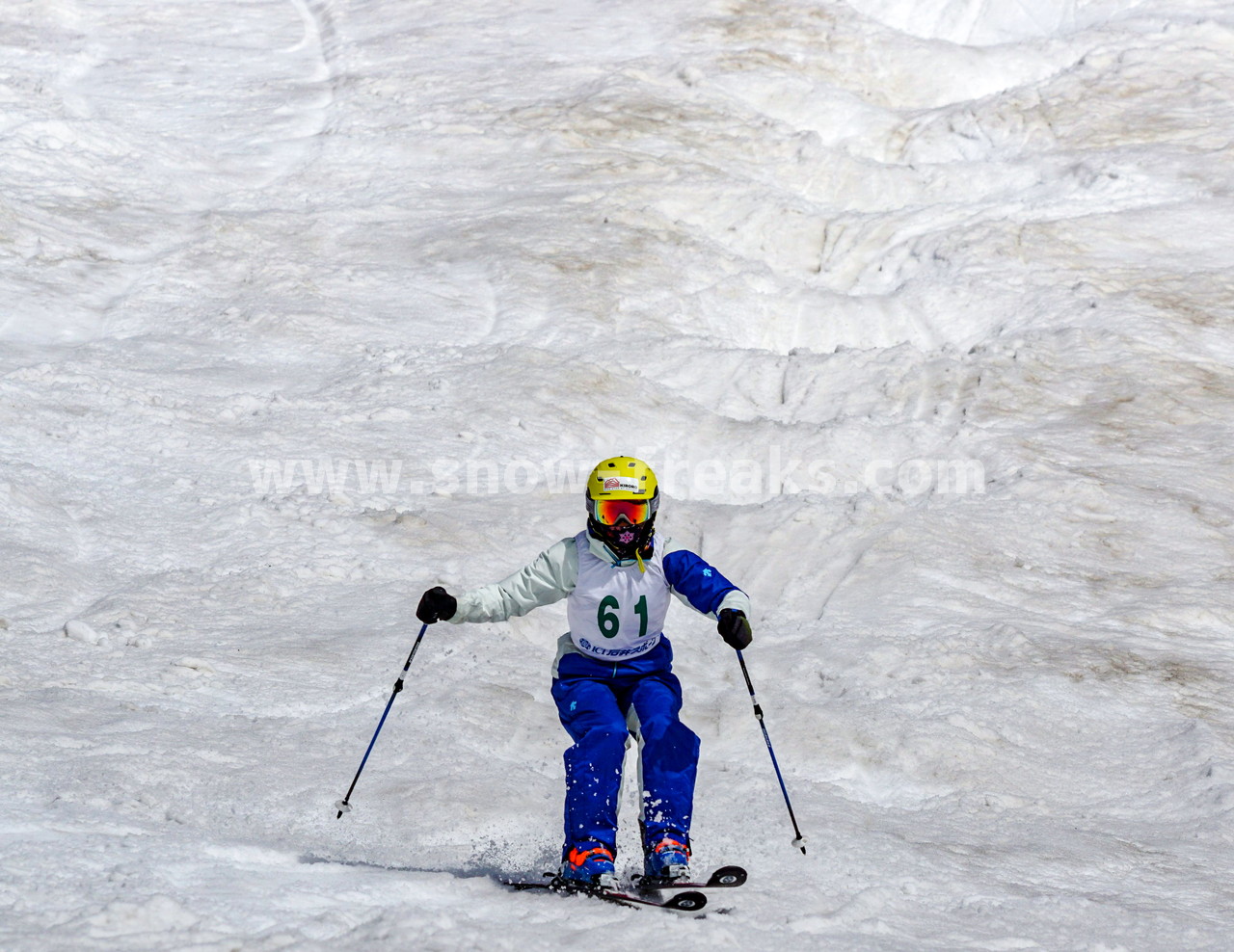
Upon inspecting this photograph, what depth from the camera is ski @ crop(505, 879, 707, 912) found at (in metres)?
5.44

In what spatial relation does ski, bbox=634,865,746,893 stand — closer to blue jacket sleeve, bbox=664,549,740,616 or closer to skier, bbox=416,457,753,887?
skier, bbox=416,457,753,887

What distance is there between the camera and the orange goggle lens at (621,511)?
20.7ft

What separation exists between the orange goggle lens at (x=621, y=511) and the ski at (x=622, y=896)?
1.73 m

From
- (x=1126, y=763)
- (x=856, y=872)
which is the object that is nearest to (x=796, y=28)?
(x=1126, y=763)

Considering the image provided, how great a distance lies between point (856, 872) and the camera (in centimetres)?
636

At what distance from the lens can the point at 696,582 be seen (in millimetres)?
6438

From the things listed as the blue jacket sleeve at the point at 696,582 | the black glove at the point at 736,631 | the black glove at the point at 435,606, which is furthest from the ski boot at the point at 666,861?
the black glove at the point at 435,606

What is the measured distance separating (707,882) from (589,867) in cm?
54

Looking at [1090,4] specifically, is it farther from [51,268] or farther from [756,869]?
[756,869]

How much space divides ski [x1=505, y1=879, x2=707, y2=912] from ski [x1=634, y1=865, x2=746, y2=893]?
0.18 feet

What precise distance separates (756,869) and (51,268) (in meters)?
13.2

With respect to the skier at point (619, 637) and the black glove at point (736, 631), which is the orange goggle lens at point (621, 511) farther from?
the black glove at point (736, 631)

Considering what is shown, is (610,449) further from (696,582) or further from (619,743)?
(619,743)

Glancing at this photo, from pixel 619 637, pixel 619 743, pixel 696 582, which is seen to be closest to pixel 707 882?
pixel 619 743
